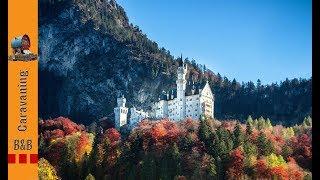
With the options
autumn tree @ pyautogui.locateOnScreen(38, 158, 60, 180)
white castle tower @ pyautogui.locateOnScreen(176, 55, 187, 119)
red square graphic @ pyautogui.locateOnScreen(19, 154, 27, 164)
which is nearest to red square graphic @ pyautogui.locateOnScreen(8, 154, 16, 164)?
red square graphic @ pyautogui.locateOnScreen(19, 154, 27, 164)

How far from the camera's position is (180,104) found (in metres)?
27.4

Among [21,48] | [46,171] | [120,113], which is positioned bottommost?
[46,171]

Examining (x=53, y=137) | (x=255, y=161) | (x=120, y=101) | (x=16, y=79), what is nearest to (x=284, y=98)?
(x=120, y=101)

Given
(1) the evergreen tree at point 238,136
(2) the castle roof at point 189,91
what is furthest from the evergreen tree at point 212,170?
(2) the castle roof at point 189,91

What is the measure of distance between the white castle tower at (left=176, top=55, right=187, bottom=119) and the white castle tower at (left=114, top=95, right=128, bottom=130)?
2.27 meters

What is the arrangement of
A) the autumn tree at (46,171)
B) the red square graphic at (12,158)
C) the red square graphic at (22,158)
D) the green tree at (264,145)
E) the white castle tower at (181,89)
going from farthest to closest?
the white castle tower at (181,89) → the green tree at (264,145) → the autumn tree at (46,171) → the red square graphic at (22,158) → the red square graphic at (12,158)

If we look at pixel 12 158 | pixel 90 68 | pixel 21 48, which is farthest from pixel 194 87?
pixel 12 158

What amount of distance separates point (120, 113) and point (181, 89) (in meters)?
4.19

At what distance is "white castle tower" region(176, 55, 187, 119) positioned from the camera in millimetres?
26891

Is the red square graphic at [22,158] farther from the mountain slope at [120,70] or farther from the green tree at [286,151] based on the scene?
the mountain slope at [120,70]

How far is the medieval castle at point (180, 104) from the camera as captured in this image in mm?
26078

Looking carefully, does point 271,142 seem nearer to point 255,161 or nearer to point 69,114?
point 255,161

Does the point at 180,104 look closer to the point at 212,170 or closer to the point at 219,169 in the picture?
the point at 219,169
